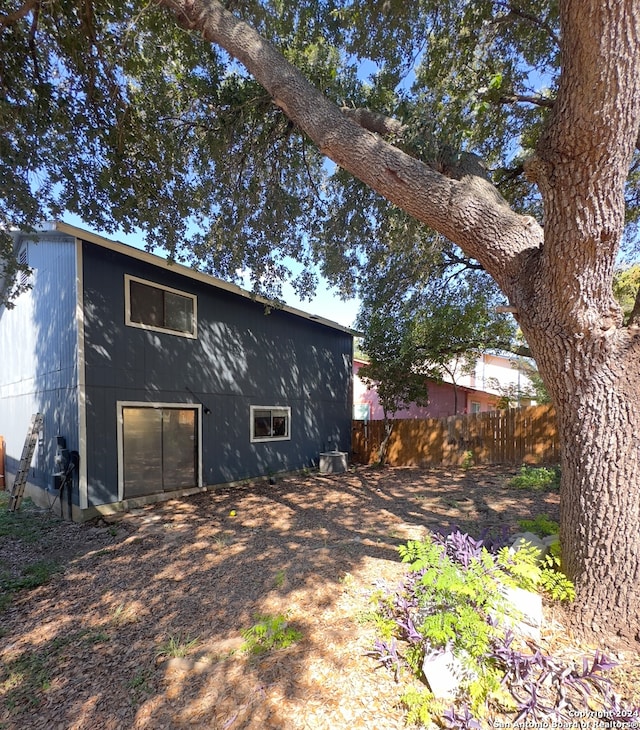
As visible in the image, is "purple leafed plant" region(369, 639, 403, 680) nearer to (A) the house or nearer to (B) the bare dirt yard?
(B) the bare dirt yard

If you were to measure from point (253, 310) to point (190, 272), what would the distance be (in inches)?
77.9

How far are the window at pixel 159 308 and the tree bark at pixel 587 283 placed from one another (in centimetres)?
598

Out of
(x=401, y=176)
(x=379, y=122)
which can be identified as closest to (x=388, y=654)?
(x=401, y=176)

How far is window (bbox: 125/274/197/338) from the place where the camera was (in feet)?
22.4

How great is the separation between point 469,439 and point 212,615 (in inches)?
347

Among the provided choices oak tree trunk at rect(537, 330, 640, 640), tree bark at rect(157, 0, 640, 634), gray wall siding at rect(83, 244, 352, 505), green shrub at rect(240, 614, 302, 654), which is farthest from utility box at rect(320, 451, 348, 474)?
oak tree trunk at rect(537, 330, 640, 640)

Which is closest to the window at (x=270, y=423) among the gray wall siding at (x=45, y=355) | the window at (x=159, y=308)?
the window at (x=159, y=308)

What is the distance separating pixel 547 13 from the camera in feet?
16.5

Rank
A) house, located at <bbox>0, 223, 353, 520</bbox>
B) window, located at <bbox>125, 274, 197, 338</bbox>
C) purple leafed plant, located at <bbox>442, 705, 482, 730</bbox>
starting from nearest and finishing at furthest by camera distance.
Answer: purple leafed plant, located at <bbox>442, 705, 482, 730</bbox>, house, located at <bbox>0, 223, 353, 520</bbox>, window, located at <bbox>125, 274, 197, 338</bbox>

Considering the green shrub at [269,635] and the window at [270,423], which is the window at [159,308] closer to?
the window at [270,423]

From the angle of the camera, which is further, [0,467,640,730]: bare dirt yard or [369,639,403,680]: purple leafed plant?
[369,639,403,680]: purple leafed plant

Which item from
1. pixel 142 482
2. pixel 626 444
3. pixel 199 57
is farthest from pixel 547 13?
pixel 142 482

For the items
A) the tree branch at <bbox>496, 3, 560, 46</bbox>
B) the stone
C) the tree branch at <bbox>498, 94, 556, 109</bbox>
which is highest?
the tree branch at <bbox>496, 3, 560, 46</bbox>

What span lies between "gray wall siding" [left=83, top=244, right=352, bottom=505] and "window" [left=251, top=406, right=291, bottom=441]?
0.18m
